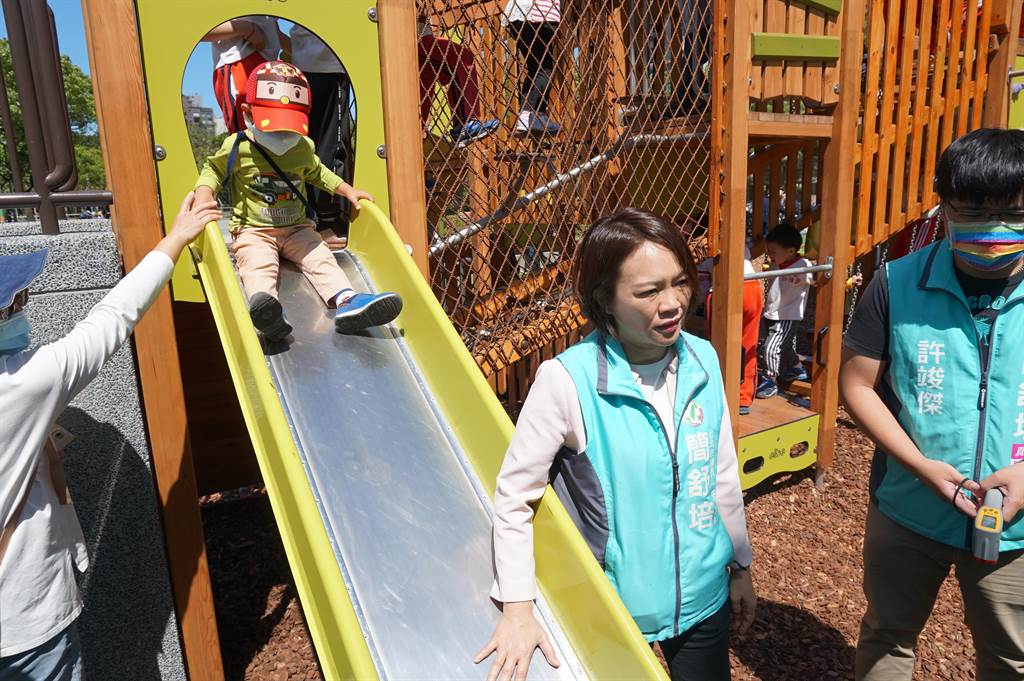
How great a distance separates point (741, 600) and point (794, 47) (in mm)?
3463

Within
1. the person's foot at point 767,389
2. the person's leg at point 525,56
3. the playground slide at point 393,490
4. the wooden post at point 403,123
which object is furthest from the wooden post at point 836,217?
the playground slide at point 393,490

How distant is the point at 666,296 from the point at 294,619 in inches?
118

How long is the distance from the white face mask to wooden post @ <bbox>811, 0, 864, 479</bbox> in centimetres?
343

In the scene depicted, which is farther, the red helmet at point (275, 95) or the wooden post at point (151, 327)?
the red helmet at point (275, 95)

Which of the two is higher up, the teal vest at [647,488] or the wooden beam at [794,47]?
the wooden beam at [794,47]

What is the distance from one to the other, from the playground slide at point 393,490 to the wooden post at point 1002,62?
5336 mm

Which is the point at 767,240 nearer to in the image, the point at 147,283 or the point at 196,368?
the point at 196,368

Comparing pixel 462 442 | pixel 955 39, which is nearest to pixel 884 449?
pixel 462 442

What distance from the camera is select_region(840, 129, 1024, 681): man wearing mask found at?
1.77 meters

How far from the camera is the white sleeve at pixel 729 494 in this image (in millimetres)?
1783

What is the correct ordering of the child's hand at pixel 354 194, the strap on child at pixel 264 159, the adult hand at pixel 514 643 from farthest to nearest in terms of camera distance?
1. the child's hand at pixel 354 194
2. the strap on child at pixel 264 159
3. the adult hand at pixel 514 643

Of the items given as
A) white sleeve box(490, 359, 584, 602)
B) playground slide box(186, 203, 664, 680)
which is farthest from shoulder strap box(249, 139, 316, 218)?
white sleeve box(490, 359, 584, 602)

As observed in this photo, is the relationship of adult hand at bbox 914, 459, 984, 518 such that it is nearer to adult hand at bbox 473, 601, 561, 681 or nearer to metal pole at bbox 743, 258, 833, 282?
adult hand at bbox 473, 601, 561, 681

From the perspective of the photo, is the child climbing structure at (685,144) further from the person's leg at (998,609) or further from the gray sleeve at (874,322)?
the person's leg at (998,609)
